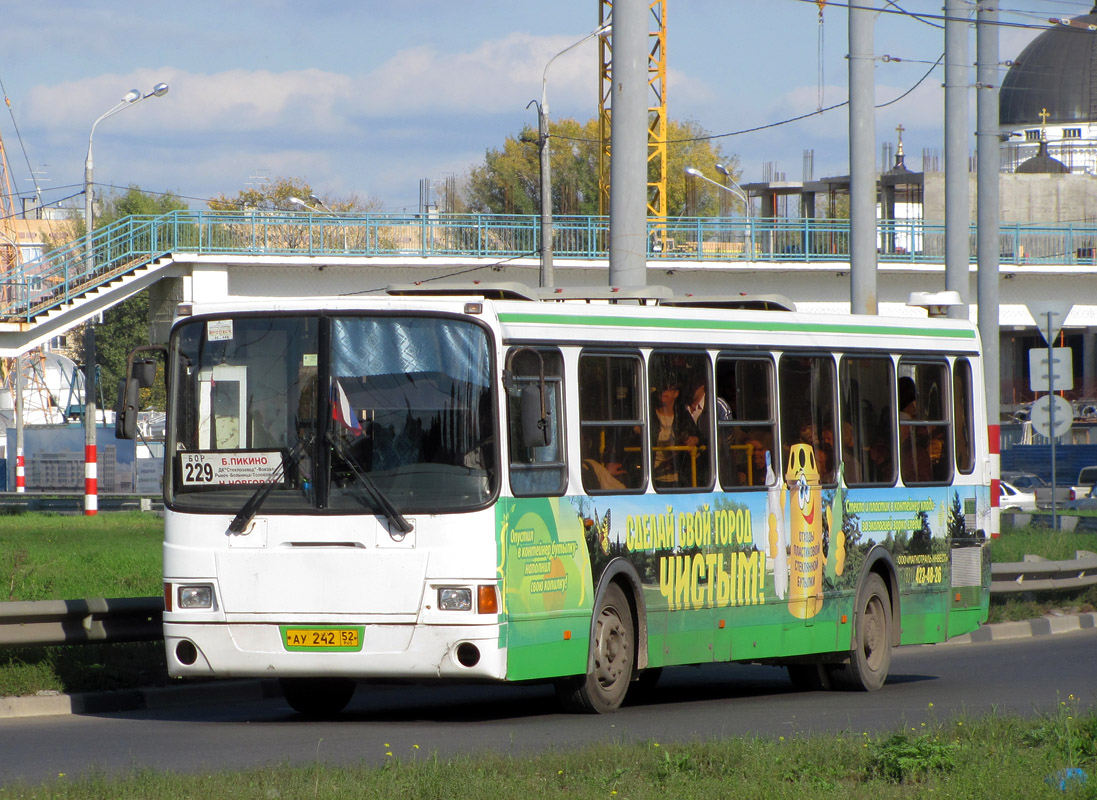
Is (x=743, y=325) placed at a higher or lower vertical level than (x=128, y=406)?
higher

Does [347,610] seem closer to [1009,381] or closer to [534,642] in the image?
[534,642]

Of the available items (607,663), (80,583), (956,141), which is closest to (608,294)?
(607,663)

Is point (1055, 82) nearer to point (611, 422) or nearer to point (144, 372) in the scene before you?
point (611, 422)

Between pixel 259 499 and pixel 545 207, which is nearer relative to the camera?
pixel 259 499

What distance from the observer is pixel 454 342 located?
10297 mm

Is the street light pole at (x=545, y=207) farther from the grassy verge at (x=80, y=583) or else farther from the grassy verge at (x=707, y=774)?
the grassy verge at (x=707, y=774)

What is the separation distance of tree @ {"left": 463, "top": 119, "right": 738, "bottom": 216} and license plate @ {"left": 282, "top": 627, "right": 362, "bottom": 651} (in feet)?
239

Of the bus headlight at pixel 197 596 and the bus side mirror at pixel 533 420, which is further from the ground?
the bus side mirror at pixel 533 420

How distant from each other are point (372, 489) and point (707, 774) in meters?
3.29

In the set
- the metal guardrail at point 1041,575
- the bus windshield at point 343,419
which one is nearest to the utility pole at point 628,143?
the bus windshield at point 343,419

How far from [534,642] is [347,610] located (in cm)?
115

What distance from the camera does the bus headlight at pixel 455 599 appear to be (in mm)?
9969

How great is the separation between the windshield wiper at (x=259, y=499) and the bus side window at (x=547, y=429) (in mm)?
1334

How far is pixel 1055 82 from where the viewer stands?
3794 inches
